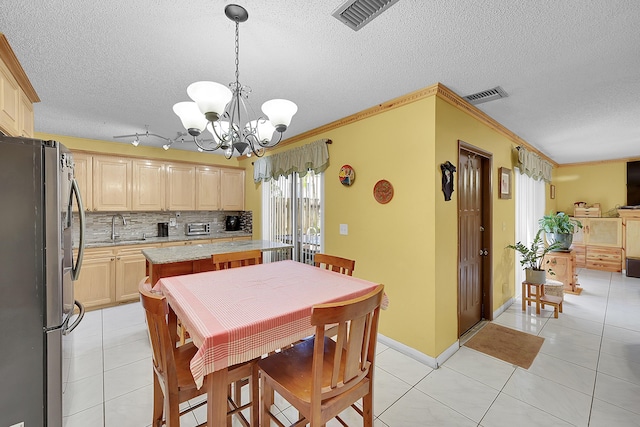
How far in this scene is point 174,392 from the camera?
4.24 feet

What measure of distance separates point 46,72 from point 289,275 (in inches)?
98.9

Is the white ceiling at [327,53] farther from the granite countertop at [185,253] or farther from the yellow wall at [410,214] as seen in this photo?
the granite countertop at [185,253]

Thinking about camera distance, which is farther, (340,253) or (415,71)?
(340,253)

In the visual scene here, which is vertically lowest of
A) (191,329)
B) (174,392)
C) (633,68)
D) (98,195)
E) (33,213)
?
(174,392)

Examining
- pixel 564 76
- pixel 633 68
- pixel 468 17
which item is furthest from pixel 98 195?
pixel 633 68

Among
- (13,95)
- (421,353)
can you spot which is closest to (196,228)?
(13,95)

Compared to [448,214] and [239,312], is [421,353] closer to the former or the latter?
[448,214]

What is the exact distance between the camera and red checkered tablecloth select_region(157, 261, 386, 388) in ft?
3.75

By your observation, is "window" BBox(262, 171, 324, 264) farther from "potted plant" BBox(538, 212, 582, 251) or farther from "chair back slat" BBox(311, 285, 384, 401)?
"potted plant" BBox(538, 212, 582, 251)

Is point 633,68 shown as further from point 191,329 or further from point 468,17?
point 191,329

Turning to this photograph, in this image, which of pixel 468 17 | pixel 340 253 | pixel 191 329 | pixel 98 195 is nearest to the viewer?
pixel 191 329

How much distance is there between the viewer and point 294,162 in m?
4.02

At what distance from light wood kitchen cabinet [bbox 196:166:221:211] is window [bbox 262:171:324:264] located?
0.94 m

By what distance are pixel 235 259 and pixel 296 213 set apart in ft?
6.18
